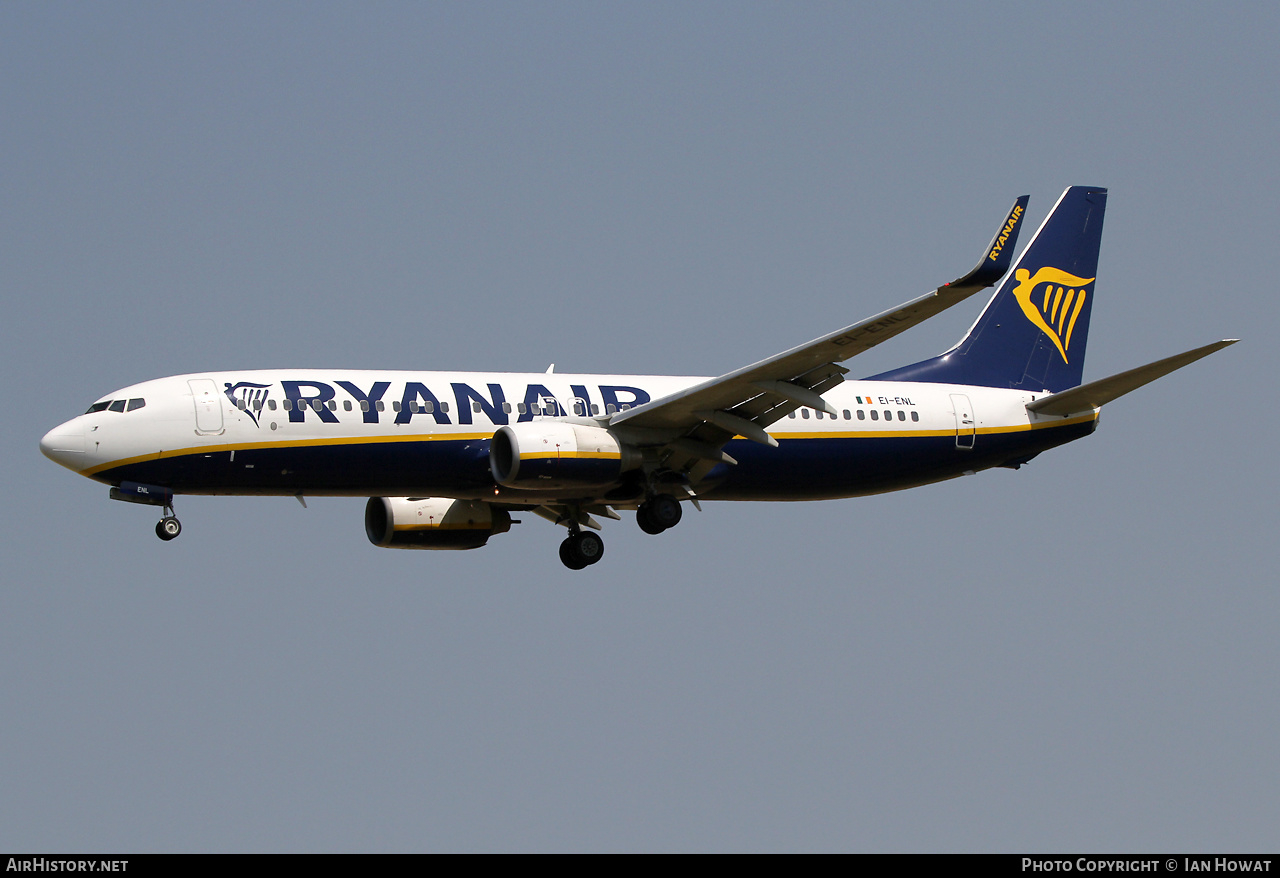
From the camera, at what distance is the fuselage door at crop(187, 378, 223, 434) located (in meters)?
34.7

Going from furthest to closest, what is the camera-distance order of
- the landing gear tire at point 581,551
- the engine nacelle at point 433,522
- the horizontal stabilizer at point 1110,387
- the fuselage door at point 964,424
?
the engine nacelle at point 433,522 → the fuselage door at point 964,424 → the landing gear tire at point 581,551 → the horizontal stabilizer at point 1110,387

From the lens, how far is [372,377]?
36.4 metres

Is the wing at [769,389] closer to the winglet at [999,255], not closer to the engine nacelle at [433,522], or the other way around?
the winglet at [999,255]

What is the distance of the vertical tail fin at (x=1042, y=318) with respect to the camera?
42.9 m

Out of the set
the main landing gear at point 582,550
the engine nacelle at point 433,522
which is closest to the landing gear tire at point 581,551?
the main landing gear at point 582,550

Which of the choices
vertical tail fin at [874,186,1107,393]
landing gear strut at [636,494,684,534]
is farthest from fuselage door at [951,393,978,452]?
landing gear strut at [636,494,684,534]

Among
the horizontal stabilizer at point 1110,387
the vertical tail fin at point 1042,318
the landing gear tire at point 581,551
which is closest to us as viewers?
the horizontal stabilizer at point 1110,387

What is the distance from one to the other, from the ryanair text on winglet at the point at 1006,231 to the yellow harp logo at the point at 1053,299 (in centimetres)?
1454

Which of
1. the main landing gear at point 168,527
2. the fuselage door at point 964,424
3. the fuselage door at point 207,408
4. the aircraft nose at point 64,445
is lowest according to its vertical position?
the main landing gear at point 168,527
